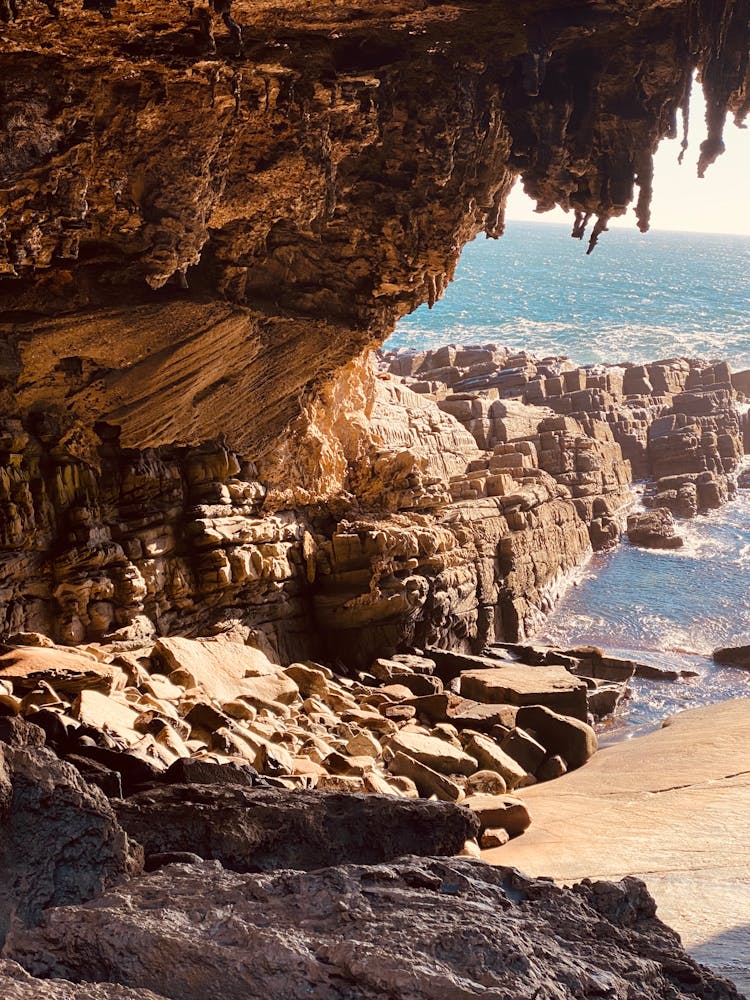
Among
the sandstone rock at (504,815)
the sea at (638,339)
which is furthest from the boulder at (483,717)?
the sandstone rock at (504,815)

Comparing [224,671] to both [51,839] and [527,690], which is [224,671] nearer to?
[527,690]

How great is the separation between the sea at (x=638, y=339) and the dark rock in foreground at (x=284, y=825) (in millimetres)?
9786

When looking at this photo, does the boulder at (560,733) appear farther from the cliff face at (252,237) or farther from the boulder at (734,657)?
the boulder at (734,657)

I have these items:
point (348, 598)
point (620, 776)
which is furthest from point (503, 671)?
point (620, 776)

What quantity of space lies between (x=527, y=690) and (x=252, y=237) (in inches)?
282

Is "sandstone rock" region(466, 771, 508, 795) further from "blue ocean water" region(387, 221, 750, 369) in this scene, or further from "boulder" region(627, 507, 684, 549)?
"blue ocean water" region(387, 221, 750, 369)

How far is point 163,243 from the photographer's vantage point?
8922mm

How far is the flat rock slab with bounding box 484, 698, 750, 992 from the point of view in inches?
222

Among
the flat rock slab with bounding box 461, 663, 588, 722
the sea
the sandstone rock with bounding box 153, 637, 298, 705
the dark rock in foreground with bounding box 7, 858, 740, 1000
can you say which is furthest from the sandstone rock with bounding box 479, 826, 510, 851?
the sea

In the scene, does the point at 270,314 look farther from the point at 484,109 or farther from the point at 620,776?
the point at 620,776

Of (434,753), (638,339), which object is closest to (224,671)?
(434,753)

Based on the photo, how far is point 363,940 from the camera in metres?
3.34

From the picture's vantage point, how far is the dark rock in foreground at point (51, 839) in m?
4.00

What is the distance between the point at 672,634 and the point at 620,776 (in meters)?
9.91
